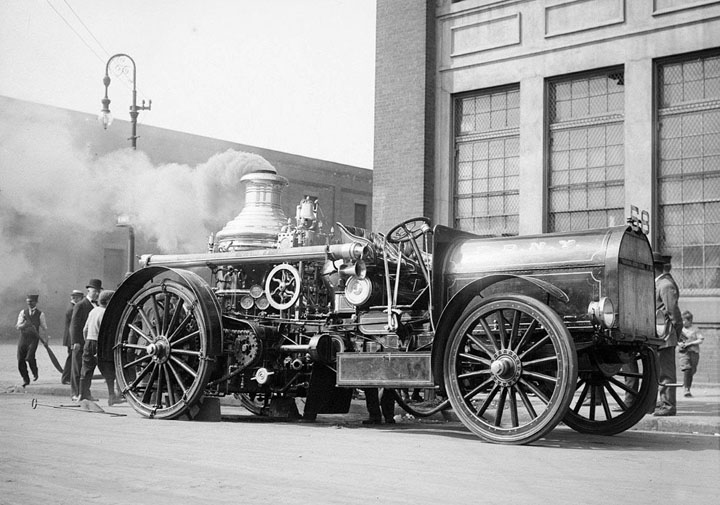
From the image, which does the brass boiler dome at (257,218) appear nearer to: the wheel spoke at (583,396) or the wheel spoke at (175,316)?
the wheel spoke at (175,316)

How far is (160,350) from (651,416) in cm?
505

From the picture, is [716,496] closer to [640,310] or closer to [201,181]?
[640,310]

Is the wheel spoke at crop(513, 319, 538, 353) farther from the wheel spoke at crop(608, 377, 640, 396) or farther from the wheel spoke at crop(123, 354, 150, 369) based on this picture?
the wheel spoke at crop(123, 354, 150, 369)

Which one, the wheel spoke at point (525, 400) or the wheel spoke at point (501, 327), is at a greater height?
the wheel spoke at point (501, 327)

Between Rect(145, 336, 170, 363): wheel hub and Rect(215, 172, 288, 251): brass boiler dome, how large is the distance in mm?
1221

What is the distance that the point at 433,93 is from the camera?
1611 centimetres

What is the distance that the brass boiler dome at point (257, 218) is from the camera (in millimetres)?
10086

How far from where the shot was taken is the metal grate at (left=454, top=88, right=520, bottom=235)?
50.3 feet

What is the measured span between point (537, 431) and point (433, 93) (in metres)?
9.59

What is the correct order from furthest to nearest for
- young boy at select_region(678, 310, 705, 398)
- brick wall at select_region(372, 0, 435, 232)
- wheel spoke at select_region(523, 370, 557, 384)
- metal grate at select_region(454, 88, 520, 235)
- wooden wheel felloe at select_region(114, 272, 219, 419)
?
brick wall at select_region(372, 0, 435, 232) → metal grate at select_region(454, 88, 520, 235) → young boy at select_region(678, 310, 705, 398) → wooden wheel felloe at select_region(114, 272, 219, 419) → wheel spoke at select_region(523, 370, 557, 384)

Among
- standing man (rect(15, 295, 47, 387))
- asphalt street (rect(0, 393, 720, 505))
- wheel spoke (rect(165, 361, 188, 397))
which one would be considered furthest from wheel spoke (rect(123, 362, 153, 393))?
standing man (rect(15, 295, 47, 387))

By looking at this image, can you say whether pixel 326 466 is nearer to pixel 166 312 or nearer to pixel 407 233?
pixel 407 233

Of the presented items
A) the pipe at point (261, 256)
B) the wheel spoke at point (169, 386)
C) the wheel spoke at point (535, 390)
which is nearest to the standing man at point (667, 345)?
the wheel spoke at point (535, 390)

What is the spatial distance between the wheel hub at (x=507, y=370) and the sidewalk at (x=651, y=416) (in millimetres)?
2758
